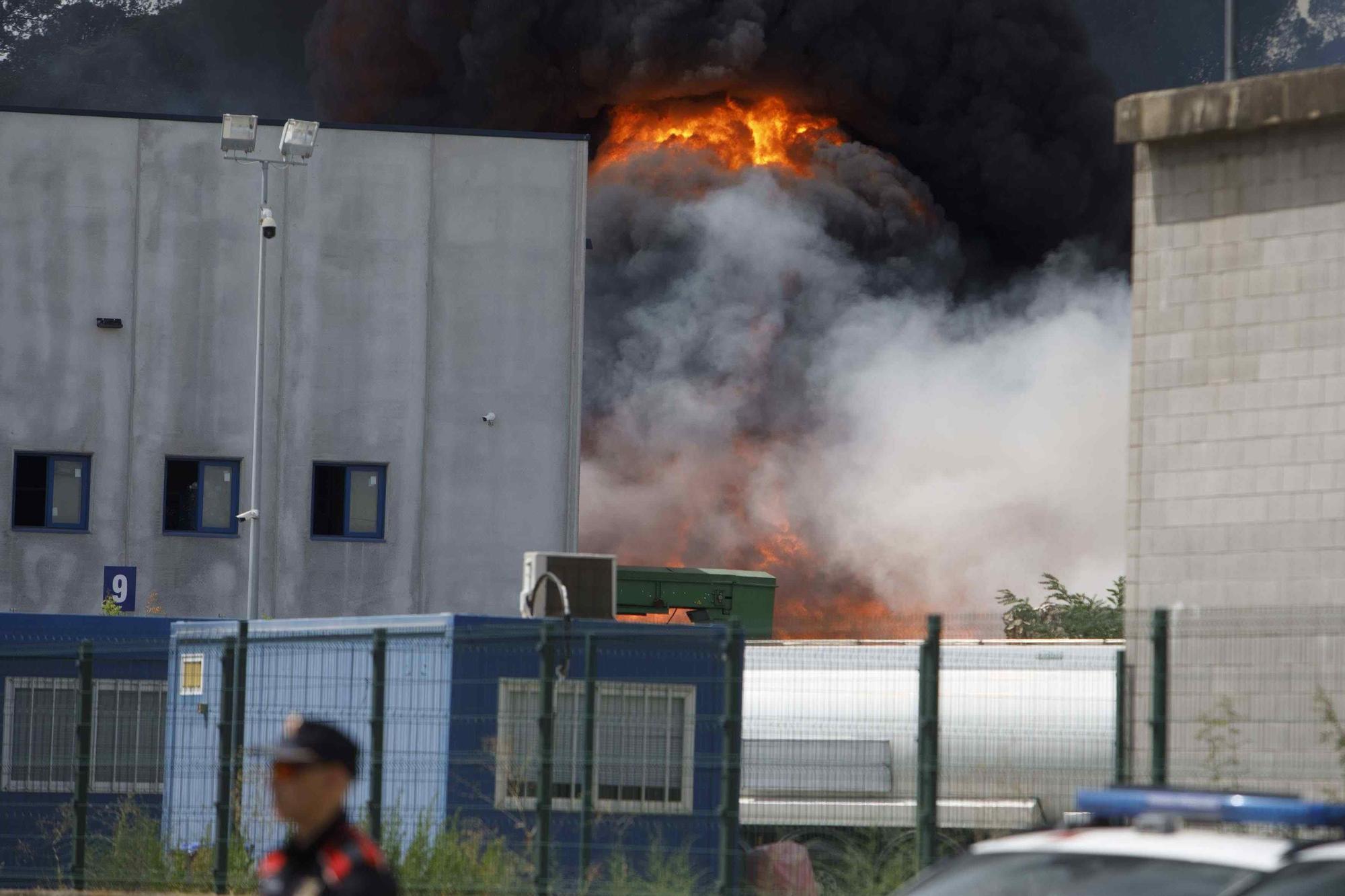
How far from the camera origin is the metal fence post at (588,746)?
39.0 ft

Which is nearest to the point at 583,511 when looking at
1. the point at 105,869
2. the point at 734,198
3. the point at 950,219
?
the point at 734,198

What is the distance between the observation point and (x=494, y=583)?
1629 inches

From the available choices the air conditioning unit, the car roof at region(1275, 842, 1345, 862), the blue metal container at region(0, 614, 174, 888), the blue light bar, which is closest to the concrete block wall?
the air conditioning unit

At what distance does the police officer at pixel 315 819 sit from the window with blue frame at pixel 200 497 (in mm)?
37248

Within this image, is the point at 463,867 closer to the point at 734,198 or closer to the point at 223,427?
the point at 223,427

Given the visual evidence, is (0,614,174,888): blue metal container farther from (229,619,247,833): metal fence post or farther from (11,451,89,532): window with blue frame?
(11,451,89,532): window with blue frame

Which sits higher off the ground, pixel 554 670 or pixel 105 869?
pixel 554 670

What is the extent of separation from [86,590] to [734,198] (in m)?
32.3

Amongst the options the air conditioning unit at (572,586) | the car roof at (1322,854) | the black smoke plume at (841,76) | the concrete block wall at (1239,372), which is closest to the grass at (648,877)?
the air conditioning unit at (572,586)

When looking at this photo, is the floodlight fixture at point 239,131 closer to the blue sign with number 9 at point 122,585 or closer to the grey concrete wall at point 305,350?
the grey concrete wall at point 305,350

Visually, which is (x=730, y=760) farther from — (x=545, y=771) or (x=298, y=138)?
(x=298, y=138)

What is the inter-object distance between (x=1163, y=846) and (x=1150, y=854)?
60mm

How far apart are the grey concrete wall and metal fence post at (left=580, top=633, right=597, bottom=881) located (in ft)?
94.4

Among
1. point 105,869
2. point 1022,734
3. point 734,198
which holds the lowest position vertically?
point 105,869
